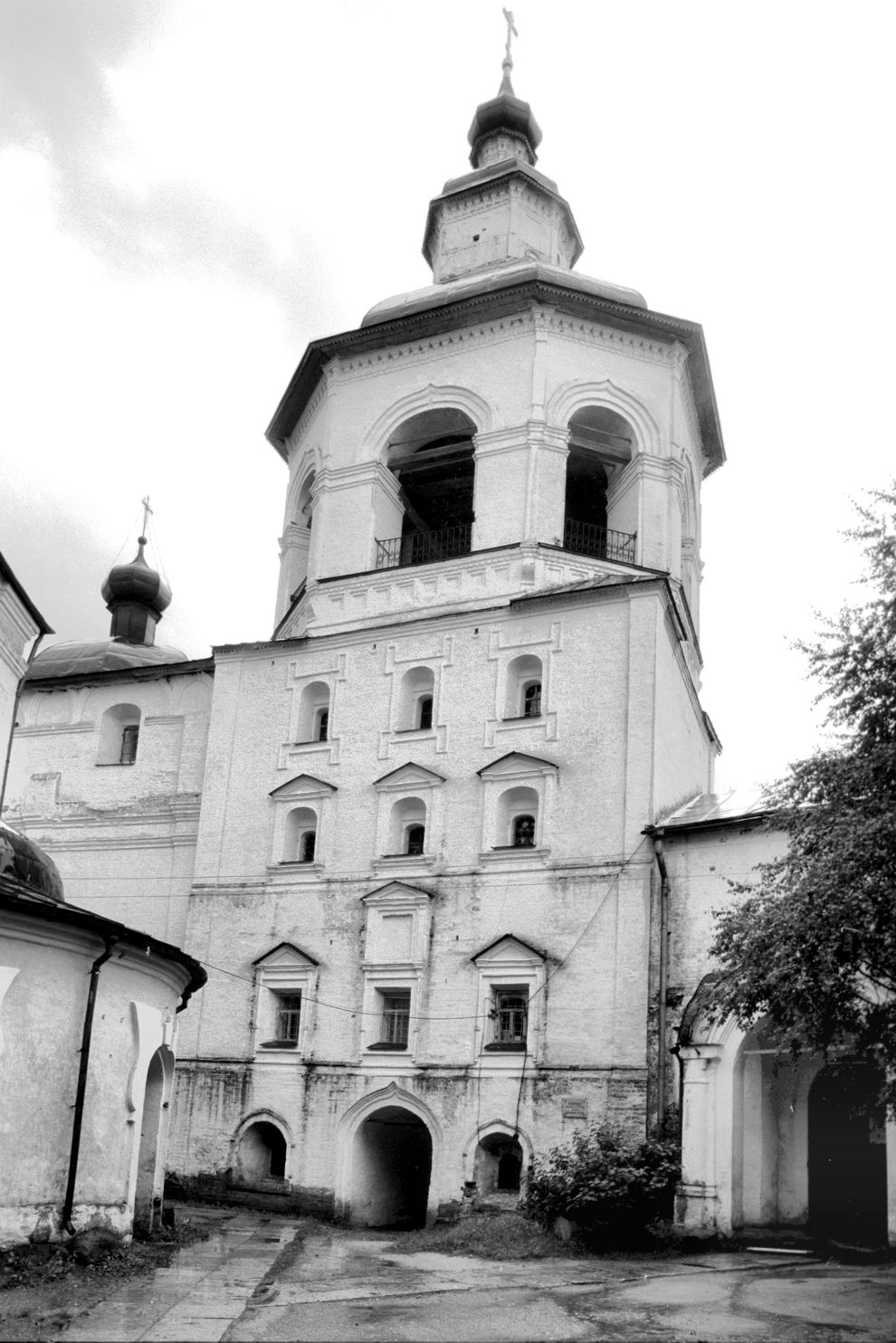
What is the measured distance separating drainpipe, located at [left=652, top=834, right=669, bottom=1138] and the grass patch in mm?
2574

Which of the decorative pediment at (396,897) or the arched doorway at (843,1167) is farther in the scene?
the decorative pediment at (396,897)

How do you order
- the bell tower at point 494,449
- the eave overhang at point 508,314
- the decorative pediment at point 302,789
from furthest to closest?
the eave overhang at point 508,314, the bell tower at point 494,449, the decorative pediment at point 302,789

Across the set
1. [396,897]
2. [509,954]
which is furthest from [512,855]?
[396,897]

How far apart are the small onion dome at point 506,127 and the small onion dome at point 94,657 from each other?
46.2 feet

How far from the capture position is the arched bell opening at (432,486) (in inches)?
1048

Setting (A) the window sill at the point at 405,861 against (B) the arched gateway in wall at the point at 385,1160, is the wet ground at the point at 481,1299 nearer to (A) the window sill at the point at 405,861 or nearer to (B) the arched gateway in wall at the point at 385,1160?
(B) the arched gateway in wall at the point at 385,1160

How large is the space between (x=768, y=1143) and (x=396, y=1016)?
6.24m

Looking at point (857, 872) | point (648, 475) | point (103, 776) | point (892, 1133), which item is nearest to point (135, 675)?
point (103, 776)

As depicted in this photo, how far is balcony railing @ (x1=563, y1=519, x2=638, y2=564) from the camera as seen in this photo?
25.6 meters

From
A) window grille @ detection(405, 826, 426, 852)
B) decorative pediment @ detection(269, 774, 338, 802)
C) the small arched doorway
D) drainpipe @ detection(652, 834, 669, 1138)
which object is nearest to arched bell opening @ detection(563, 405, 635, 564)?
window grille @ detection(405, 826, 426, 852)

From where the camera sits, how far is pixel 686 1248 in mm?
17703

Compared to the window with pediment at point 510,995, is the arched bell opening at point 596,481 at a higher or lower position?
higher

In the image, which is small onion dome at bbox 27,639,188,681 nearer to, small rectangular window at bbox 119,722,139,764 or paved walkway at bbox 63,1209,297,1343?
small rectangular window at bbox 119,722,139,764

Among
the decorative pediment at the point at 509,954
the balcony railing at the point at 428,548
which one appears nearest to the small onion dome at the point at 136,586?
the balcony railing at the point at 428,548
